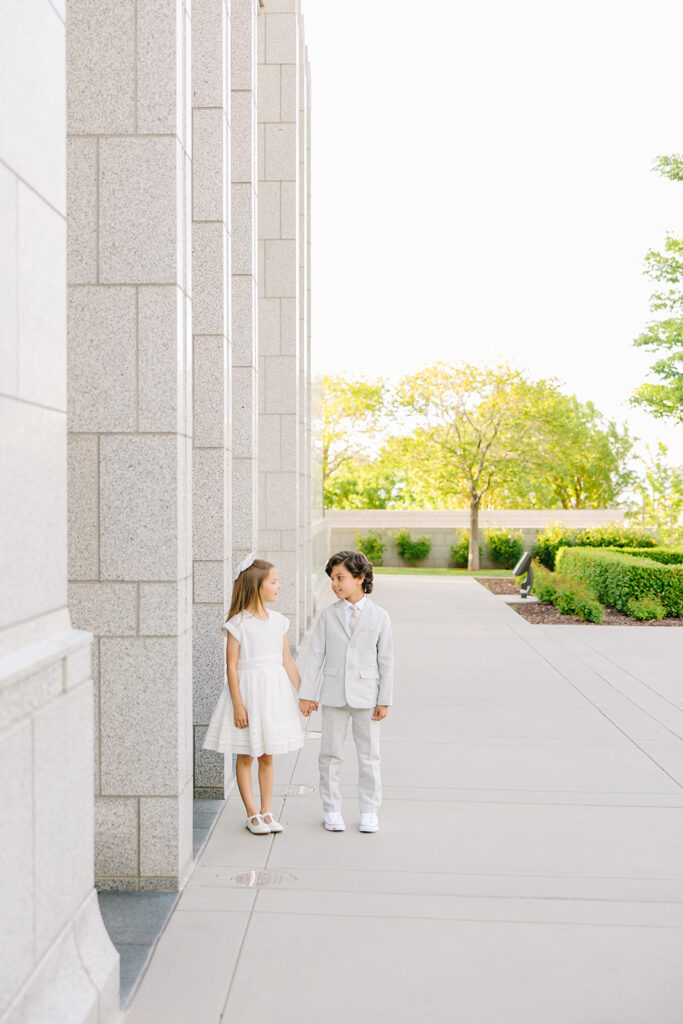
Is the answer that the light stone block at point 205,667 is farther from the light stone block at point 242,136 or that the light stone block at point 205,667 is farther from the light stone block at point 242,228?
the light stone block at point 242,136

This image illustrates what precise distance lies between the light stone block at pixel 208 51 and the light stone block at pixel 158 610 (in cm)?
338

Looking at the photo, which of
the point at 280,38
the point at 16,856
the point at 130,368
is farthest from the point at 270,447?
the point at 16,856

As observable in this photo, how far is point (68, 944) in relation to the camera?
3373mm

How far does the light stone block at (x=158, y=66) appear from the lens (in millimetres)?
4910

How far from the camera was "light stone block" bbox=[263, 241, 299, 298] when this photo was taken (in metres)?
13.0

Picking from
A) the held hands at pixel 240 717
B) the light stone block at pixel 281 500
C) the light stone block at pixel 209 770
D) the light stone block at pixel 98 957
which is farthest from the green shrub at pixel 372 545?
the light stone block at pixel 98 957

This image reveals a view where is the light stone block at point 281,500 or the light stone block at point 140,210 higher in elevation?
the light stone block at point 140,210

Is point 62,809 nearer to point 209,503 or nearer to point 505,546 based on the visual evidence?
point 209,503

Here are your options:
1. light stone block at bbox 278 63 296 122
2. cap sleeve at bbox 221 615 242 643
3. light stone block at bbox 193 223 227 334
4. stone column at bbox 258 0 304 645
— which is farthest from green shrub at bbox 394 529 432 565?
cap sleeve at bbox 221 615 242 643

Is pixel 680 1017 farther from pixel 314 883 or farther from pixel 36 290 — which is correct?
pixel 36 290

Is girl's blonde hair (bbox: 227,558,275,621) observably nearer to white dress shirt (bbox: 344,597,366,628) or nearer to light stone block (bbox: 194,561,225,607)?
white dress shirt (bbox: 344,597,366,628)

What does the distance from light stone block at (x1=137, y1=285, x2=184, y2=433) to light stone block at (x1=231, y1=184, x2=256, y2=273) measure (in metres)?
3.17

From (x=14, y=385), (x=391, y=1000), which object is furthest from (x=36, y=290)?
(x=391, y=1000)

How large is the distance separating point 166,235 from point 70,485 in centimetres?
128
